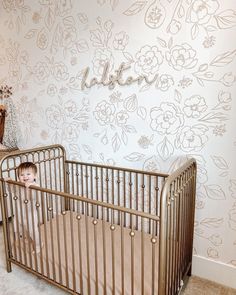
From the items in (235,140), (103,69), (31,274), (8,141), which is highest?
(103,69)

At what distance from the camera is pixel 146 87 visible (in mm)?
1906

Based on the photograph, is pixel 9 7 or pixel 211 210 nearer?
pixel 211 210

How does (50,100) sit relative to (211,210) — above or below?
above

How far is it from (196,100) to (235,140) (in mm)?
362

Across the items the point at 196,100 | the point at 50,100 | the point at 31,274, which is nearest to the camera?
the point at 196,100

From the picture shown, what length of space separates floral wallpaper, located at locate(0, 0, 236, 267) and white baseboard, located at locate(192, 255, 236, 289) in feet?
0.13

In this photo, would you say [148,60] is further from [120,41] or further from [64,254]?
[64,254]

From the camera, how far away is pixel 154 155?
1964 millimetres

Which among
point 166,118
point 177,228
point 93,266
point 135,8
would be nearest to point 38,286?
point 93,266

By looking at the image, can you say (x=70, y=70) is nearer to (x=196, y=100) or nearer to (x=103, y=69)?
(x=103, y=69)

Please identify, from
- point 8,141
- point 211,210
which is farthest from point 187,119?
point 8,141

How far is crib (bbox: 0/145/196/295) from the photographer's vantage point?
1313mm

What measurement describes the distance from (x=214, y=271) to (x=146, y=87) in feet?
4.65

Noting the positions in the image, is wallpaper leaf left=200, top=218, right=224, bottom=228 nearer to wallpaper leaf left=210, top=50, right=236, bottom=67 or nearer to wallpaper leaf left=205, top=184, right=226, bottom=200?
wallpaper leaf left=205, top=184, right=226, bottom=200
